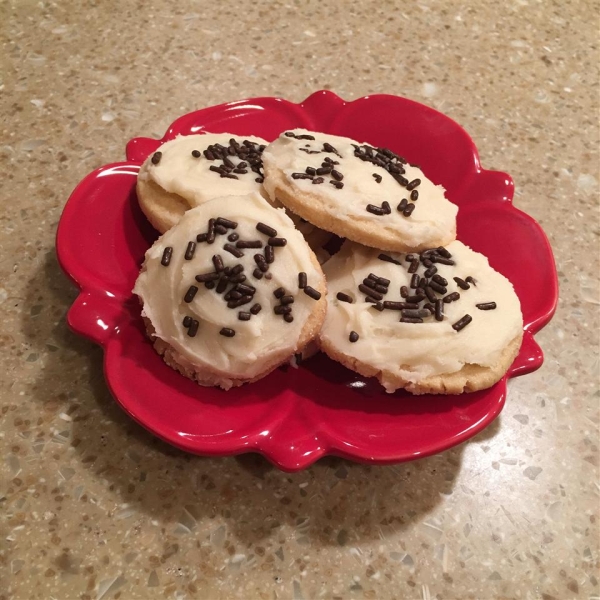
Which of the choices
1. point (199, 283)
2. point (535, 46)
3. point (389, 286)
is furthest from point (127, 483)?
point (535, 46)

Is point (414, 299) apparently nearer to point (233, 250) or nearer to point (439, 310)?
point (439, 310)

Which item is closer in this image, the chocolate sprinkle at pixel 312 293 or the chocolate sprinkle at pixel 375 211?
the chocolate sprinkle at pixel 312 293

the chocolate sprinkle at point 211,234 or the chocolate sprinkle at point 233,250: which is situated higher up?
the chocolate sprinkle at point 211,234

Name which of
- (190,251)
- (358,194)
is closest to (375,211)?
(358,194)

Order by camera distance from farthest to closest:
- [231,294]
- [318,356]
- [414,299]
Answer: [318,356] < [414,299] < [231,294]

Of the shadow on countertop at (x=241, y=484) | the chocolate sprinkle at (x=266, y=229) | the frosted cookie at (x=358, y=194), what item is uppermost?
the frosted cookie at (x=358, y=194)

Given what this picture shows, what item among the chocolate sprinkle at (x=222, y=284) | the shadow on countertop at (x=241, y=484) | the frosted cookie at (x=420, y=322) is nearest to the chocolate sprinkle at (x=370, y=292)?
the frosted cookie at (x=420, y=322)

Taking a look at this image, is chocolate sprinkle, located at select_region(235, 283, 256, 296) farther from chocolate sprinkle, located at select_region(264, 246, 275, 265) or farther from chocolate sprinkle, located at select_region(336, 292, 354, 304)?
chocolate sprinkle, located at select_region(336, 292, 354, 304)

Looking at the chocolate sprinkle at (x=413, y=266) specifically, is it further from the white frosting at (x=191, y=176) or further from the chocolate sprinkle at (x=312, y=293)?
the white frosting at (x=191, y=176)
